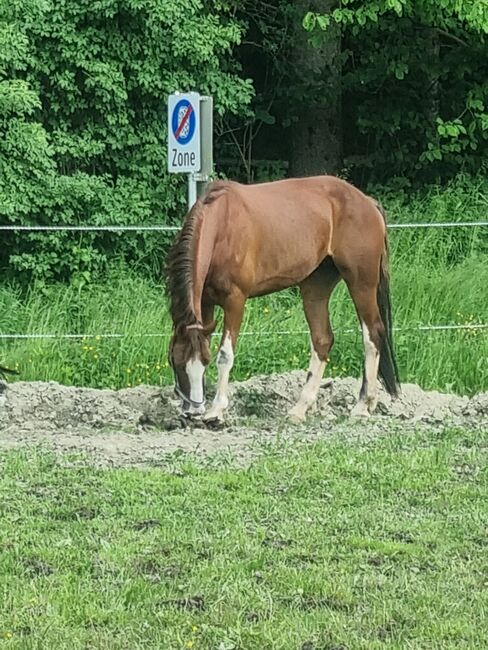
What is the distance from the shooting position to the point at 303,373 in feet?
29.2

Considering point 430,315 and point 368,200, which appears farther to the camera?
point 430,315

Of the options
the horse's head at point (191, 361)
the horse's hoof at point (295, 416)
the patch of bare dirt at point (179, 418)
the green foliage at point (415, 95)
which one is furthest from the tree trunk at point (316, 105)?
the horse's head at point (191, 361)

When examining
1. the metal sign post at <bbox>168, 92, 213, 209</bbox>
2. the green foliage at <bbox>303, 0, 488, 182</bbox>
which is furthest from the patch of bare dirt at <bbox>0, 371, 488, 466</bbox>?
the green foliage at <bbox>303, 0, 488, 182</bbox>

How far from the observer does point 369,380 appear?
800 cm

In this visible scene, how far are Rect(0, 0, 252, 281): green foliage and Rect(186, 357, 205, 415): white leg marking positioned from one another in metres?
5.42

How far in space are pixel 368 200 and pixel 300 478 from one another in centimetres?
294

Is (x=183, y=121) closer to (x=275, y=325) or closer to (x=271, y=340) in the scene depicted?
(x=271, y=340)

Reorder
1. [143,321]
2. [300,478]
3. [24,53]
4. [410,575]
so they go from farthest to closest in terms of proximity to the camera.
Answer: [24,53], [143,321], [300,478], [410,575]

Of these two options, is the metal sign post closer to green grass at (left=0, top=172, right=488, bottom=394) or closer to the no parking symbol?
the no parking symbol

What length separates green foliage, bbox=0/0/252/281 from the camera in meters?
12.3

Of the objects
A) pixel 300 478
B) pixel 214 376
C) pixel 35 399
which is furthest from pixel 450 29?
pixel 300 478

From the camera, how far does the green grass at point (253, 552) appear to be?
3.89 meters

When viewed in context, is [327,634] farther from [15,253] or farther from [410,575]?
[15,253]

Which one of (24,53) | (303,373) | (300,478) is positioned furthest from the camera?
(24,53)
